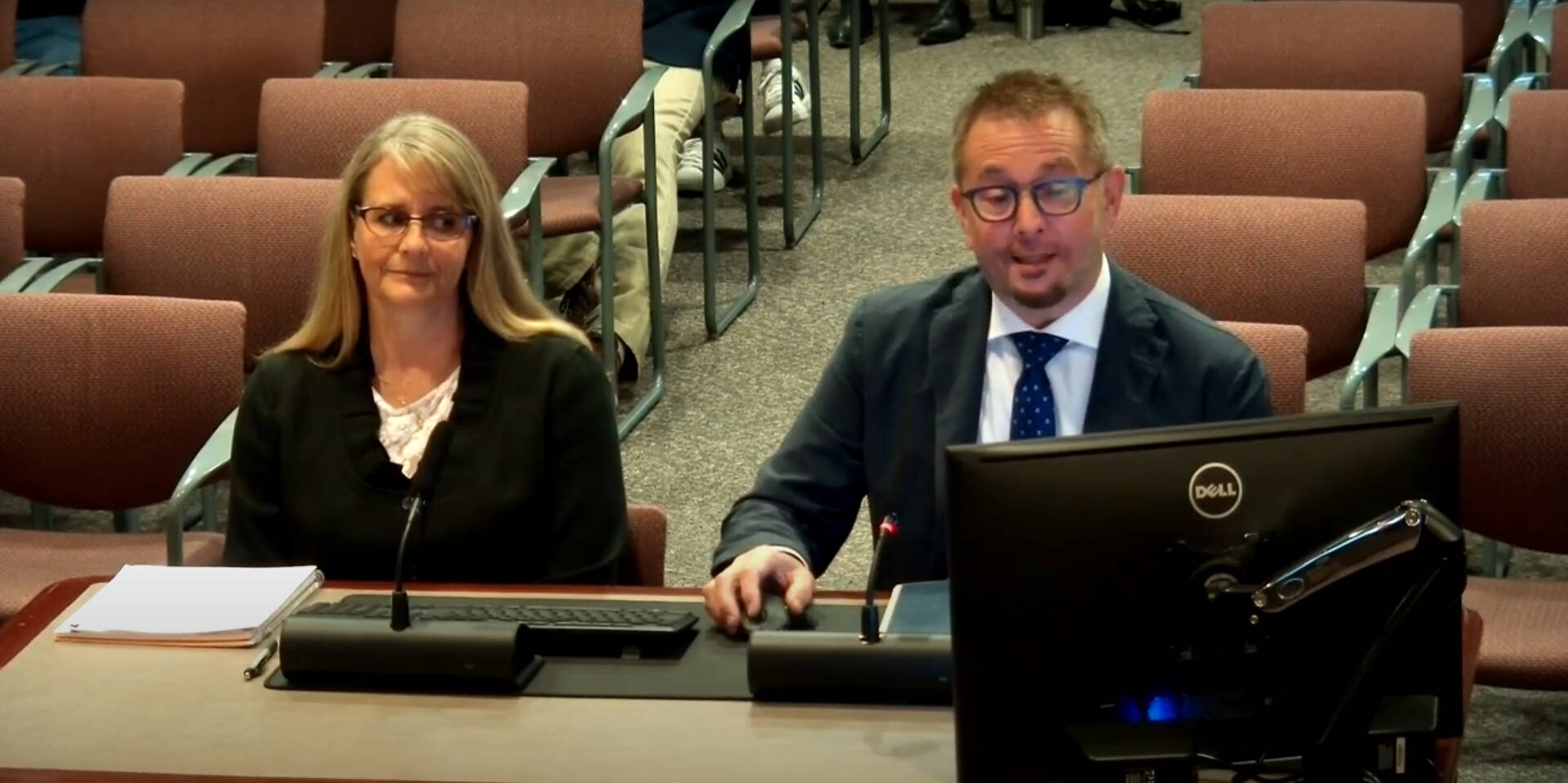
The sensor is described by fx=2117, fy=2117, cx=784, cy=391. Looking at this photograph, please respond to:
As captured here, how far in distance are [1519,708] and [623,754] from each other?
2.03 meters

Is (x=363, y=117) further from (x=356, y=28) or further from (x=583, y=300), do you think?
(x=356, y=28)

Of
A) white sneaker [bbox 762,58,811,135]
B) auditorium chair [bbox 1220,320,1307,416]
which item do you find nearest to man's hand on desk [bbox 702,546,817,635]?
auditorium chair [bbox 1220,320,1307,416]

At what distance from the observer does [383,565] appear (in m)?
2.53

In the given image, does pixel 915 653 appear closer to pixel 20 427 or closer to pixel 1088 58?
pixel 20 427

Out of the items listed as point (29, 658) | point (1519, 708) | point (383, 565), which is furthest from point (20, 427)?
point (1519, 708)

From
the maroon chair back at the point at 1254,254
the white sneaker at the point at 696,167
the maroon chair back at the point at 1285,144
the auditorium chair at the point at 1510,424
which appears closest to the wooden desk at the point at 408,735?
the auditorium chair at the point at 1510,424

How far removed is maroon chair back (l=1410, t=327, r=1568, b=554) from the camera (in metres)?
2.89

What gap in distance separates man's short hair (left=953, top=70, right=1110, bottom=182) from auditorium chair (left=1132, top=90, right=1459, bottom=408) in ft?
5.54

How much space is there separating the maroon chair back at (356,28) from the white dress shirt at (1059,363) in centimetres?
347

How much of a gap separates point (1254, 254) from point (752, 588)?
1.53 meters

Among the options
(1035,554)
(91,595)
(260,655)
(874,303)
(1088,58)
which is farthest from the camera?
(1088,58)

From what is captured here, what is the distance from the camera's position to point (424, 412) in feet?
8.45

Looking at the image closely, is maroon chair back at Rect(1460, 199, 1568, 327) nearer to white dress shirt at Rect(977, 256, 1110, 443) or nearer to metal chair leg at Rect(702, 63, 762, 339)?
white dress shirt at Rect(977, 256, 1110, 443)

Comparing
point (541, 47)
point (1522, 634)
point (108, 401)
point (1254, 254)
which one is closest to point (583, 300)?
point (541, 47)
